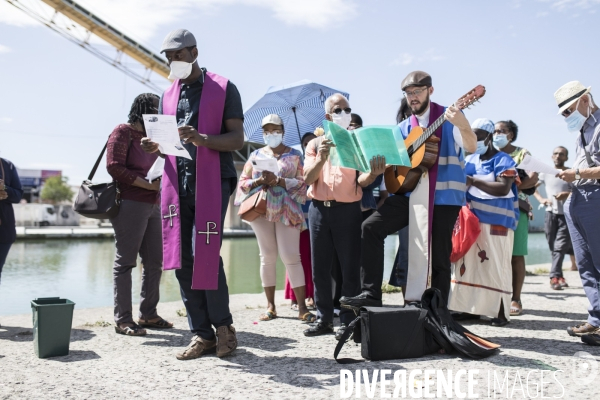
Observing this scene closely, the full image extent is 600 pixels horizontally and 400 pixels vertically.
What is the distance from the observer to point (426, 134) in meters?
4.00

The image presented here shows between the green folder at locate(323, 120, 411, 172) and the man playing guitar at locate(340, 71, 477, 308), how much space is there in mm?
304

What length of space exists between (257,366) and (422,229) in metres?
1.58

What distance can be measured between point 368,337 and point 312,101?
381cm

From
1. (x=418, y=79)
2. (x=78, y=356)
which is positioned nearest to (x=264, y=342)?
(x=78, y=356)

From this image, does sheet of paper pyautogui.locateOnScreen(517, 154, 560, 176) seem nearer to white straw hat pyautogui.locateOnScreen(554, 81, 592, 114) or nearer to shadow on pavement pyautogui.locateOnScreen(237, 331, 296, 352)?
white straw hat pyautogui.locateOnScreen(554, 81, 592, 114)

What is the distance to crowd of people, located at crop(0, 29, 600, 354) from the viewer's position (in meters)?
3.81

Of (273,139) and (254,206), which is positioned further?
(273,139)

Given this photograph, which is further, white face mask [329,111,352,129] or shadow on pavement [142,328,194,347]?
white face mask [329,111,352,129]

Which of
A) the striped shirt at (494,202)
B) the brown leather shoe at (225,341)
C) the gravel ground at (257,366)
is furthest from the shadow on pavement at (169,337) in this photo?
the striped shirt at (494,202)

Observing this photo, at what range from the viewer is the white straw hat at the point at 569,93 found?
13.7ft

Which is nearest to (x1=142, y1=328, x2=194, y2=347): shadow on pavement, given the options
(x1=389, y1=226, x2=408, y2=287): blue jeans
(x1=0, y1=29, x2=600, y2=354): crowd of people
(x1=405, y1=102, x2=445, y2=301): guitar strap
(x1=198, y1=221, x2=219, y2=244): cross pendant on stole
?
(x1=0, y1=29, x2=600, y2=354): crowd of people

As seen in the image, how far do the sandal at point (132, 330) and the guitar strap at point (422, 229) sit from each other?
89.2 inches

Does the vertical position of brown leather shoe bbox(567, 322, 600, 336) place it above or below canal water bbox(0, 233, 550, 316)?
above

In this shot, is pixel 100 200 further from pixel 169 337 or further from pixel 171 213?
pixel 169 337
